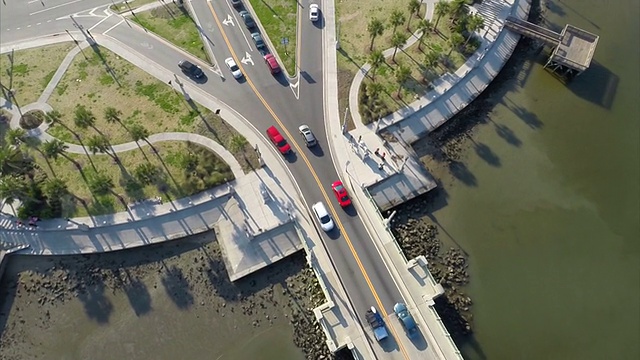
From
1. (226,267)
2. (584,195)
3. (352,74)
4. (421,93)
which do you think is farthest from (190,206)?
(584,195)

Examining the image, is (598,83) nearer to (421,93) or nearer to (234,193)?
(421,93)

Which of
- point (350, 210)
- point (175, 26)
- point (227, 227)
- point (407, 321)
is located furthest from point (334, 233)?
point (175, 26)

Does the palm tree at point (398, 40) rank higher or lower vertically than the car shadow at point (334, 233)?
higher

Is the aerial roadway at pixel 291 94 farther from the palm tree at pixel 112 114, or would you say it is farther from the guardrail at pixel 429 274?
the palm tree at pixel 112 114

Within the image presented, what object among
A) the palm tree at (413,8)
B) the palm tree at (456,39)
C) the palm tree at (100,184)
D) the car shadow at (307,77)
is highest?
the palm tree at (413,8)

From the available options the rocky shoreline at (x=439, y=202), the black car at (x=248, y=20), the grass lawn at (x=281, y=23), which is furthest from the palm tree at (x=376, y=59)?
the black car at (x=248, y=20)

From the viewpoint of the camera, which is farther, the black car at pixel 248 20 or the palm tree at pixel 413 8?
the black car at pixel 248 20
